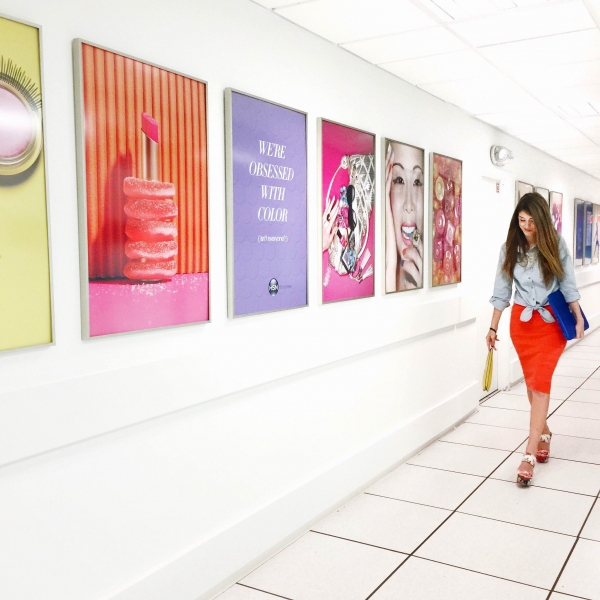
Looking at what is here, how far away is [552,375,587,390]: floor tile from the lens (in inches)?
261

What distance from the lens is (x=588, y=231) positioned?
32.3 ft

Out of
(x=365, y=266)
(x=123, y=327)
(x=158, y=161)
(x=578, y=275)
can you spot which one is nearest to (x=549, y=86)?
(x=365, y=266)

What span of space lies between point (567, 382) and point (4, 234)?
6217 mm

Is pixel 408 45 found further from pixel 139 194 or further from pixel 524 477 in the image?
pixel 524 477

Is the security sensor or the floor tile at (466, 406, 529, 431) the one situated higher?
the security sensor

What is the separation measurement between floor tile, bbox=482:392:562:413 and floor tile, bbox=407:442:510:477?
4.37ft

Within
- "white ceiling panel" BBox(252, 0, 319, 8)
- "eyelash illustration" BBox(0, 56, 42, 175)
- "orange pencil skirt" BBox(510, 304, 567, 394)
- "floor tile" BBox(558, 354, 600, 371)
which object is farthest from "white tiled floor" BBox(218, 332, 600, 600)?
"floor tile" BBox(558, 354, 600, 371)

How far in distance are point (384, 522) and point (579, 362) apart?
550 centimetres

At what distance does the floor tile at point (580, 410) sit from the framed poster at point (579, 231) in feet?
12.6

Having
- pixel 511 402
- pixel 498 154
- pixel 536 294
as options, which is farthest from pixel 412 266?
pixel 511 402

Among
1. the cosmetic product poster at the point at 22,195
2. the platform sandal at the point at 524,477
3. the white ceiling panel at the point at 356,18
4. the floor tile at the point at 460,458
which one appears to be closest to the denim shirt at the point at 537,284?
the platform sandal at the point at 524,477

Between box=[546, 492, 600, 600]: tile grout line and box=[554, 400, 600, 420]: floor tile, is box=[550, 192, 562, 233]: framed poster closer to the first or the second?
box=[554, 400, 600, 420]: floor tile

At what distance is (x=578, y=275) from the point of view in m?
9.05

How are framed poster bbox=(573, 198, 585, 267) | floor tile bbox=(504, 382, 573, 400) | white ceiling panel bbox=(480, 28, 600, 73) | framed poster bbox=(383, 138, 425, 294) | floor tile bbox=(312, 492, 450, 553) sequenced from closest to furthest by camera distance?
1. floor tile bbox=(312, 492, 450, 553)
2. white ceiling panel bbox=(480, 28, 600, 73)
3. framed poster bbox=(383, 138, 425, 294)
4. floor tile bbox=(504, 382, 573, 400)
5. framed poster bbox=(573, 198, 585, 267)
